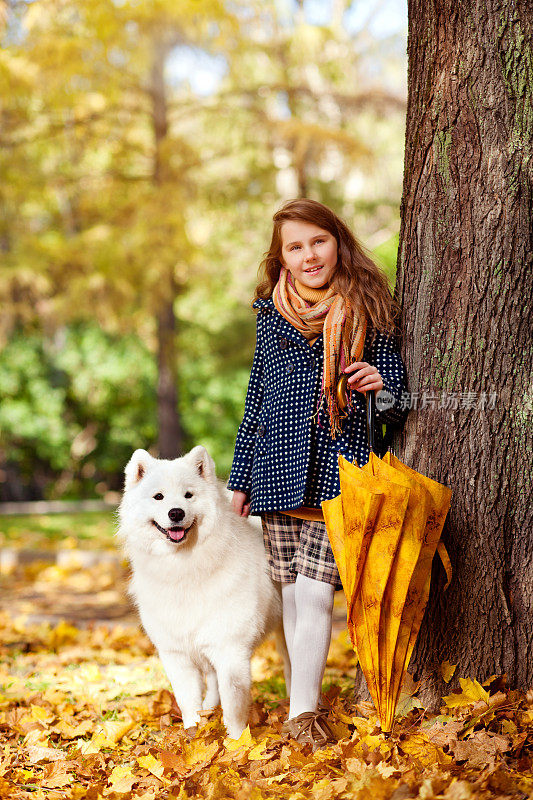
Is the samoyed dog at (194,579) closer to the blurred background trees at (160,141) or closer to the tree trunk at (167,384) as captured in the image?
the blurred background trees at (160,141)

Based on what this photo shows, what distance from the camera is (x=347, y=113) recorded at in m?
11.5

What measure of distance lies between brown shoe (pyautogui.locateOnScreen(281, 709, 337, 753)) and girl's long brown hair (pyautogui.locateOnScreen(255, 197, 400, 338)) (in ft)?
4.78

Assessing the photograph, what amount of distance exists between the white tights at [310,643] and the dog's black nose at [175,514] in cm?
54

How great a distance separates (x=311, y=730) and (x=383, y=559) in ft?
2.48

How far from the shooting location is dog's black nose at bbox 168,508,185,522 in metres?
2.99

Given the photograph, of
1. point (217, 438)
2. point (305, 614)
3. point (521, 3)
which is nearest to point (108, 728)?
point (305, 614)

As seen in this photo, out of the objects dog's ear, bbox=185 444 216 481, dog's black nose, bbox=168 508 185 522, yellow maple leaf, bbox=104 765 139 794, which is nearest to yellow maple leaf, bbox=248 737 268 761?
yellow maple leaf, bbox=104 765 139 794

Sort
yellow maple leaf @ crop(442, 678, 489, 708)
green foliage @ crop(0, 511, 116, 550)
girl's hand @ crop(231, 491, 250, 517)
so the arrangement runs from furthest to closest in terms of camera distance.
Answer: green foliage @ crop(0, 511, 116, 550), girl's hand @ crop(231, 491, 250, 517), yellow maple leaf @ crop(442, 678, 489, 708)

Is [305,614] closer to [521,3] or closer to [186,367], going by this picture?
[521,3]

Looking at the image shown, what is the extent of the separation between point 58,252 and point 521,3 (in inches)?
328

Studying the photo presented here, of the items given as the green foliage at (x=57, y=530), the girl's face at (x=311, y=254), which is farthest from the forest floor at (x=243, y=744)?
the green foliage at (x=57, y=530)

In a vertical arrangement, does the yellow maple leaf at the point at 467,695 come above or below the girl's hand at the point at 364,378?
below

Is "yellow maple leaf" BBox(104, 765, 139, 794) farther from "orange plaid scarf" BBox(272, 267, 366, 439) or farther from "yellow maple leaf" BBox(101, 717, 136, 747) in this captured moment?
"orange plaid scarf" BBox(272, 267, 366, 439)

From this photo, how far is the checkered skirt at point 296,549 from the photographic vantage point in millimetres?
2916
